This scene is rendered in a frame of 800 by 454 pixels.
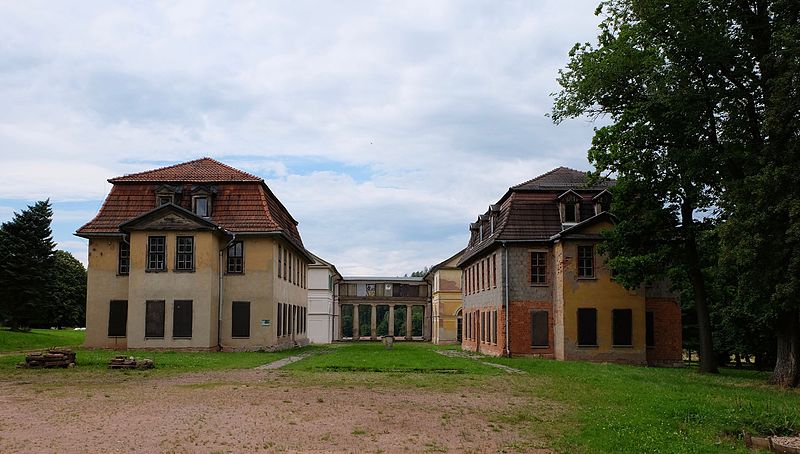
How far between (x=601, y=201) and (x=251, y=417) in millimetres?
24262

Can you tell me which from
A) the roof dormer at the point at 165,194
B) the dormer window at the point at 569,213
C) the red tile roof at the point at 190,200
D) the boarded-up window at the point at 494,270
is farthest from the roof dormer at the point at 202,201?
the dormer window at the point at 569,213

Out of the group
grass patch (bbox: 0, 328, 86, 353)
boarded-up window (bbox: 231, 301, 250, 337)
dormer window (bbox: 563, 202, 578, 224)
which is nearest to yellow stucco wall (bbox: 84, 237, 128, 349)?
grass patch (bbox: 0, 328, 86, 353)

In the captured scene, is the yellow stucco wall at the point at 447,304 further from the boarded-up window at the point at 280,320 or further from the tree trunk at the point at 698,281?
the tree trunk at the point at 698,281

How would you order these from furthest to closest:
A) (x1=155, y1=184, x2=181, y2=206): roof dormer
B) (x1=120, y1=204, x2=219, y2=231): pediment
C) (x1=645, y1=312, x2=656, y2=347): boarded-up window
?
(x1=155, y1=184, x2=181, y2=206): roof dormer
(x1=120, y1=204, x2=219, y2=231): pediment
(x1=645, y1=312, x2=656, y2=347): boarded-up window

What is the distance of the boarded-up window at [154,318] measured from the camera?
32781mm

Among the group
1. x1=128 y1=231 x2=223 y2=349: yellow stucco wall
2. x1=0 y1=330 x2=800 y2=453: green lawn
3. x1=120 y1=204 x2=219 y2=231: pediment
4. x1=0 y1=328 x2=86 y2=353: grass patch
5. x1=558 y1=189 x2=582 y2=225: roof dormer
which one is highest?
x1=558 y1=189 x2=582 y2=225: roof dormer

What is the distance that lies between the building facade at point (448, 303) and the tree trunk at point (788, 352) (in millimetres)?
41649

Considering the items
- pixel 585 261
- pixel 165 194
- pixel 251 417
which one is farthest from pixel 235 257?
pixel 251 417

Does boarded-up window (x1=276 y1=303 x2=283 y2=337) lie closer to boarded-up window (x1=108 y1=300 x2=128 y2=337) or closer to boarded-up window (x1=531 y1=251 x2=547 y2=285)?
boarded-up window (x1=108 y1=300 x2=128 y2=337)

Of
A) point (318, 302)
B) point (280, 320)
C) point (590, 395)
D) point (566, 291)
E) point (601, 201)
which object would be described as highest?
point (601, 201)

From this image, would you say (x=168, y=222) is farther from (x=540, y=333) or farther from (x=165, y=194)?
(x=540, y=333)

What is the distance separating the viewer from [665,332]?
108 feet

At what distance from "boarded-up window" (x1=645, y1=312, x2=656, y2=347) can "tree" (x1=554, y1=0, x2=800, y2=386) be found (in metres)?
5.67

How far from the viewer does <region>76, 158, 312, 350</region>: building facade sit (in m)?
33.0
